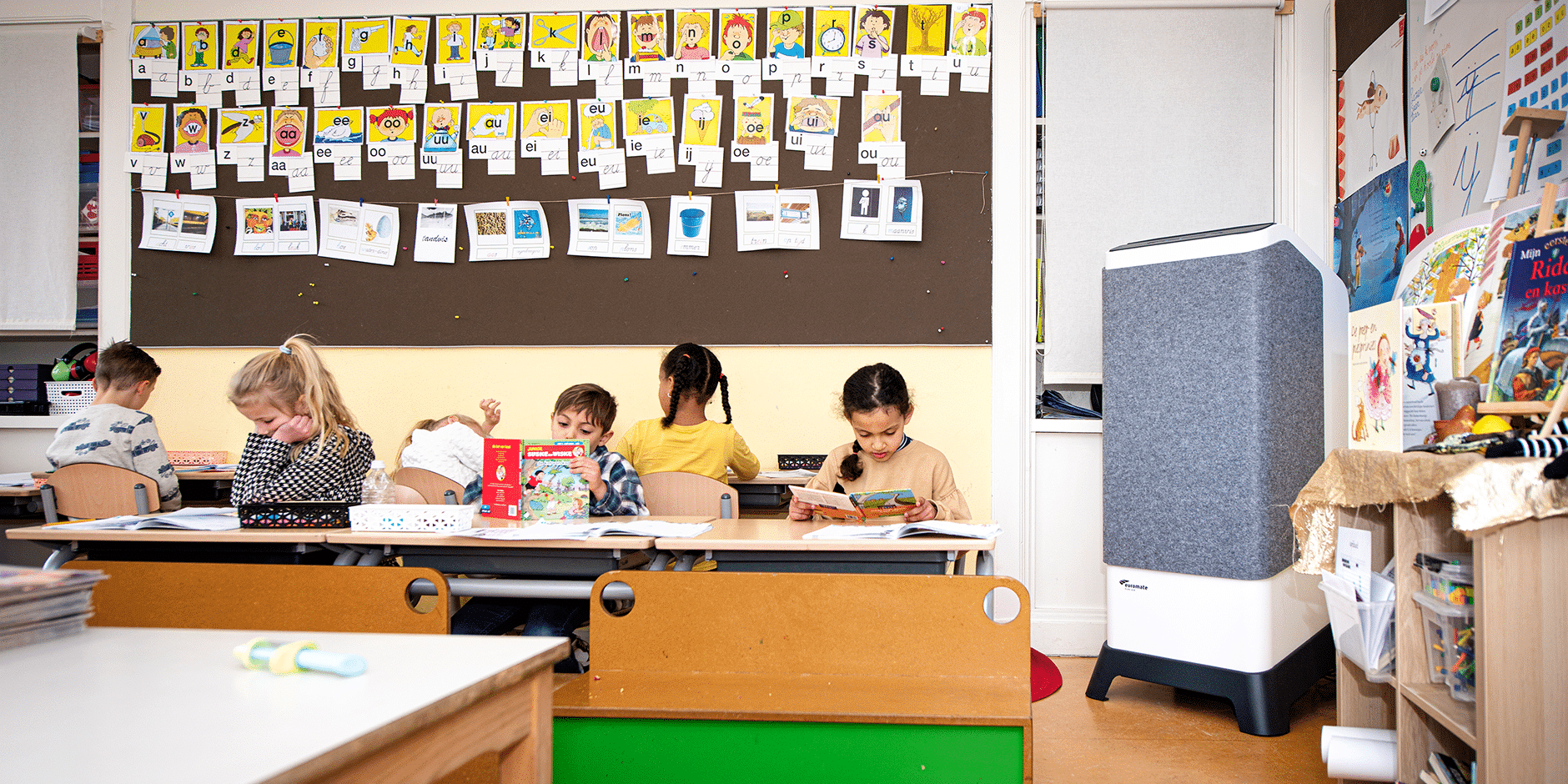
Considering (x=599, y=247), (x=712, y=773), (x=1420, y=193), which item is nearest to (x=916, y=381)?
(x=599, y=247)

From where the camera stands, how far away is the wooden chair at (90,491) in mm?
2525

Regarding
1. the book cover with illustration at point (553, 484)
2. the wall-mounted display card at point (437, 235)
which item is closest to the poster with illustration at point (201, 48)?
the wall-mounted display card at point (437, 235)

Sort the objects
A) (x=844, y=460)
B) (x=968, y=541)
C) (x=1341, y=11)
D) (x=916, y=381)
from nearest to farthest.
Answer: (x=968, y=541) < (x=844, y=460) < (x=1341, y=11) < (x=916, y=381)

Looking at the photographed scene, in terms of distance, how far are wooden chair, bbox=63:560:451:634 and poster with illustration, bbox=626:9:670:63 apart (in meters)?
2.65

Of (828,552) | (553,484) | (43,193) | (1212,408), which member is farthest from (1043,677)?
(43,193)

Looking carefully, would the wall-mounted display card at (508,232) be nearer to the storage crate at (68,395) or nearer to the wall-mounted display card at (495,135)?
the wall-mounted display card at (495,135)

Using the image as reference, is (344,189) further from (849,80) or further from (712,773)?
(712,773)

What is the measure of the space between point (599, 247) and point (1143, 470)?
217 centimetres

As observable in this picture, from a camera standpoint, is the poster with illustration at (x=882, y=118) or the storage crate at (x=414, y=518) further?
the poster with illustration at (x=882, y=118)

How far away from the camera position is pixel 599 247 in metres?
3.41

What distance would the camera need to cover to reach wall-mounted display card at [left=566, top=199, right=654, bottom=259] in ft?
11.1

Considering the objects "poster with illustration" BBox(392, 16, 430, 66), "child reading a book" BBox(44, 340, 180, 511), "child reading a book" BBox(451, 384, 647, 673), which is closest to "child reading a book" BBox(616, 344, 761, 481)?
"child reading a book" BBox(451, 384, 647, 673)

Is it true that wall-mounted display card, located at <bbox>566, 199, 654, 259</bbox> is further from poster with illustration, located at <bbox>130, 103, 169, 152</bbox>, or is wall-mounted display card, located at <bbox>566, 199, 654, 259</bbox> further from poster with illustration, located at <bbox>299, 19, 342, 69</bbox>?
poster with illustration, located at <bbox>130, 103, 169, 152</bbox>

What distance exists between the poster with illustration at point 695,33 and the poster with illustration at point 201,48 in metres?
1.98
